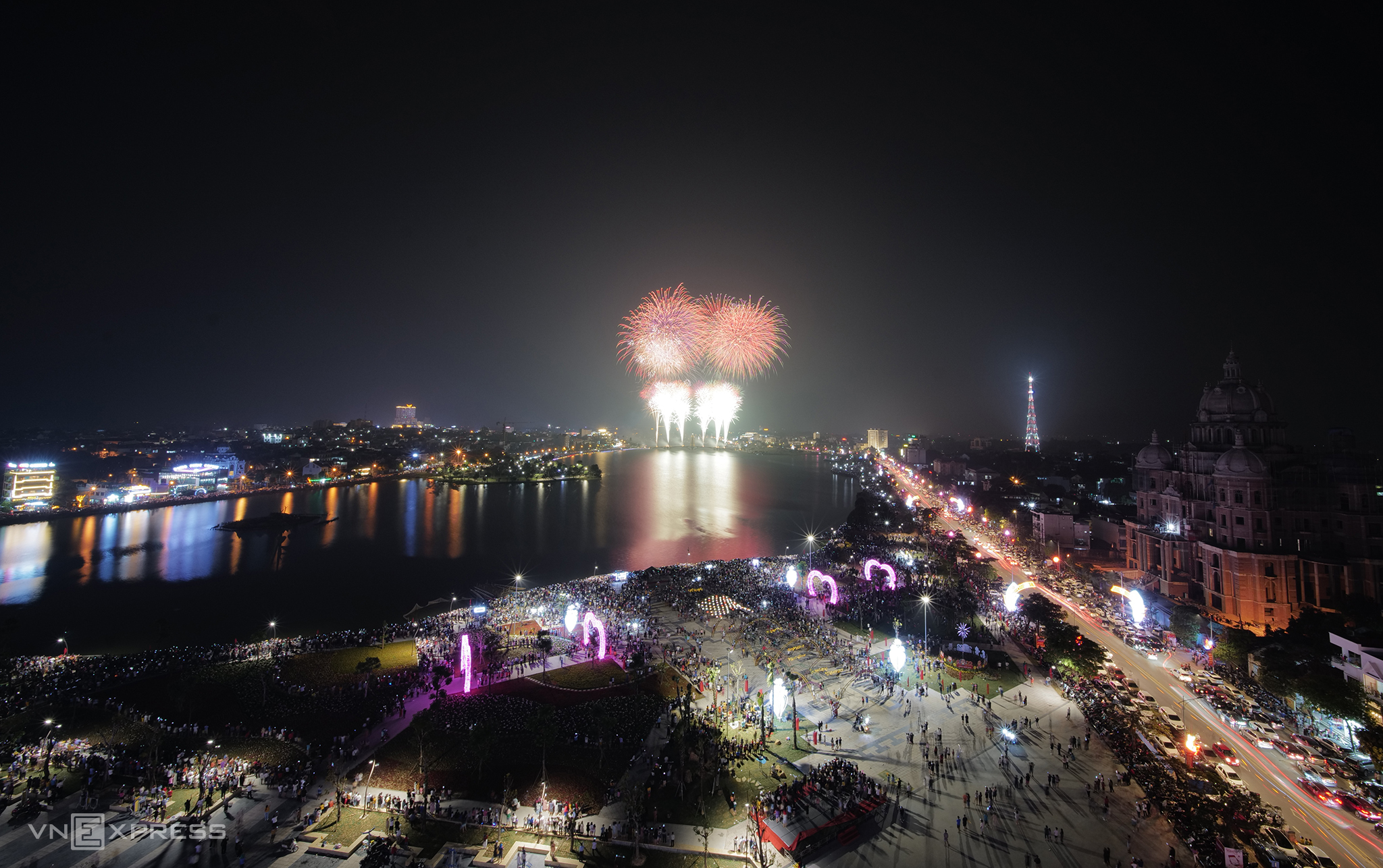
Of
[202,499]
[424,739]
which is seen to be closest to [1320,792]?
[424,739]

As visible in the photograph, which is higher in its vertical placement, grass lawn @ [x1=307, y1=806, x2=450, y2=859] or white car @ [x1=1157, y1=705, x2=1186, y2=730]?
white car @ [x1=1157, y1=705, x2=1186, y2=730]

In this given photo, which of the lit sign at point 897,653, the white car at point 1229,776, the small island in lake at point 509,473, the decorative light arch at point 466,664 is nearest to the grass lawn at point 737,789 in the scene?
the lit sign at point 897,653

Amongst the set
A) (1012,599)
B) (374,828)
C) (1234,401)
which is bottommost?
(374,828)

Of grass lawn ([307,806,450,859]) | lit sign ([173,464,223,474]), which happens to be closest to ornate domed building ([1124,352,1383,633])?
grass lawn ([307,806,450,859])

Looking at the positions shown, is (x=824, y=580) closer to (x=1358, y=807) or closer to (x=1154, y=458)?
(x=1358, y=807)

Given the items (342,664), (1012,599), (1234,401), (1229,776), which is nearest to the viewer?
(1229,776)

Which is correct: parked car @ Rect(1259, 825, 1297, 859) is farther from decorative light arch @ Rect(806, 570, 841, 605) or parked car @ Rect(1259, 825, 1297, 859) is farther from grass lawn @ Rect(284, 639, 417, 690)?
grass lawn @ Rect(284, 639, 417, 690)

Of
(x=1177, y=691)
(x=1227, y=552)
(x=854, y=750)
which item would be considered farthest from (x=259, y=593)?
(x=1227, y=552)
